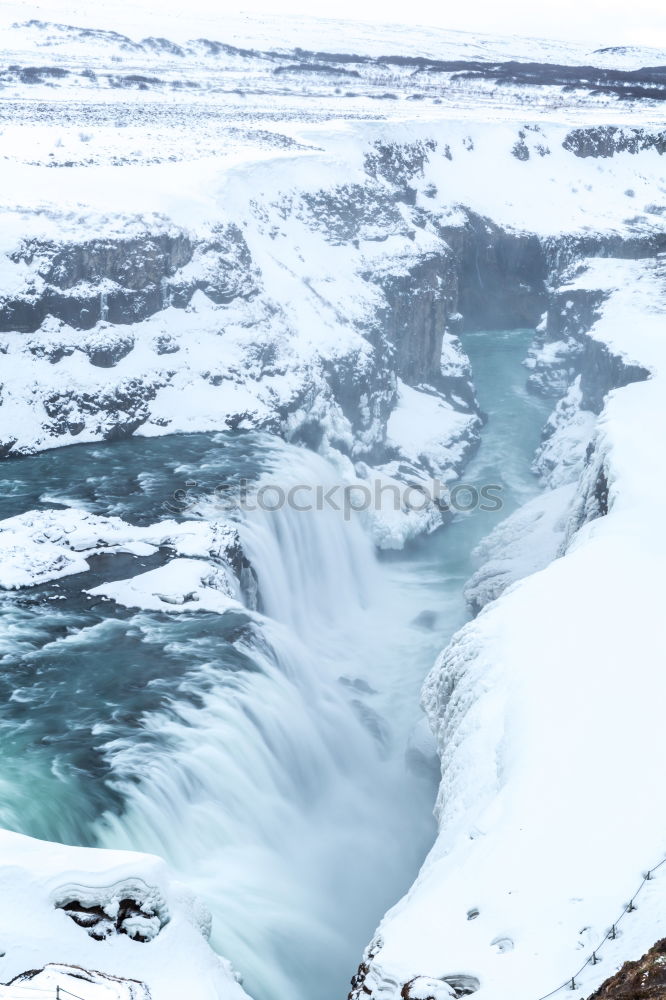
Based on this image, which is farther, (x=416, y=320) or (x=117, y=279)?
(x=416, y=320)

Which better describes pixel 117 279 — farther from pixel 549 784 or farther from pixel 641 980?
pixel 641 980

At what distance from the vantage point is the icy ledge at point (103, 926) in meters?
10.0

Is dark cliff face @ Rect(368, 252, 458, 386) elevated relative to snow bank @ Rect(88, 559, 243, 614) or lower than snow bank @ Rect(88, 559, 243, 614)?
elevated

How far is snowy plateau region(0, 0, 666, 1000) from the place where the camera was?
11.8 m

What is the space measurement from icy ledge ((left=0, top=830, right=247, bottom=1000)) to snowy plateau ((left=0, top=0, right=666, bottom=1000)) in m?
0.05

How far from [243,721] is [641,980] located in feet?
44.6

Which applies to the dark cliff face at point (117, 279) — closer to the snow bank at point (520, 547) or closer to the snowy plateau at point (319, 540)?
the snowy plateau at point (319, 540)

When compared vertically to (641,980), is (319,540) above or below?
below

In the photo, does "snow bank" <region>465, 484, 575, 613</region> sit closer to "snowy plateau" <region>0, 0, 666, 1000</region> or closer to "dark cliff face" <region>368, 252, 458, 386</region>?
"snowy plateau" <region>0, 0, 666, 1000</region>

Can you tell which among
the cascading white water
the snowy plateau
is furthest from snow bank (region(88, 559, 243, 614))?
the cascading white water

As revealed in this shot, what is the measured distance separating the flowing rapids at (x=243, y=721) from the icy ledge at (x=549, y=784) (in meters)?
3.73

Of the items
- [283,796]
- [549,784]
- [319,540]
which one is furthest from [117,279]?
[549,784]

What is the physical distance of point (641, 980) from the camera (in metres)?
8.27

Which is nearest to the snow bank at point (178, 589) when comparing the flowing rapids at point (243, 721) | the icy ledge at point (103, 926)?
the flowing rapids at point (243, 721)
